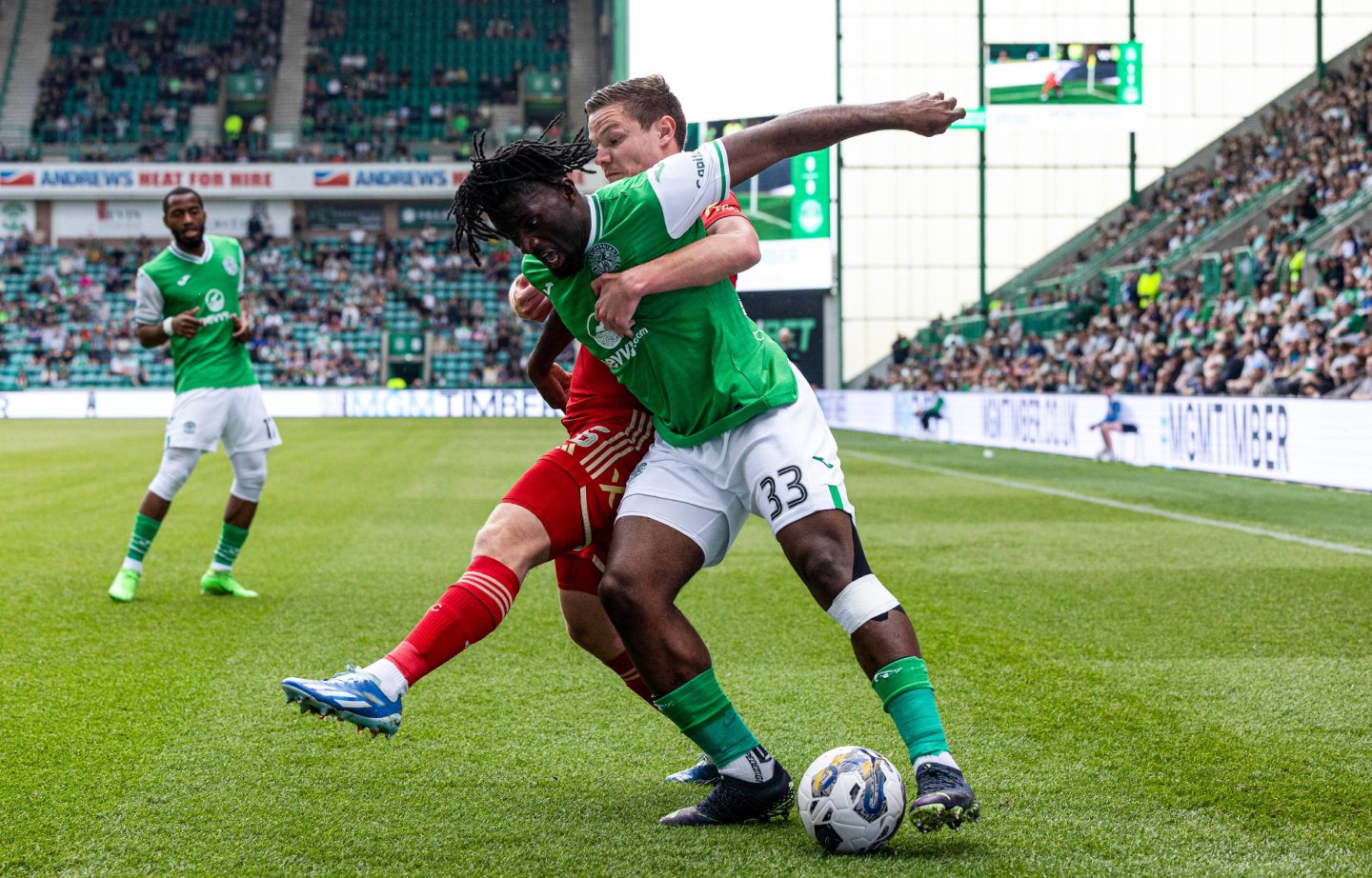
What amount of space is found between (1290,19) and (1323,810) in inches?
1481

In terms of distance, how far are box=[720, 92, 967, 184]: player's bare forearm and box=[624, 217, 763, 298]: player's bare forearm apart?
0.58 feet

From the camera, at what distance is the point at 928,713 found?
343cm

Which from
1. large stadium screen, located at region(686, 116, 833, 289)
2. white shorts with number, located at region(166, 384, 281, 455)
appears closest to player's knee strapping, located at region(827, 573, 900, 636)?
white shorts with number, located at region(166, 384, 281, 455)

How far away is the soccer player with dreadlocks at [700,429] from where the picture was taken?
3.46 m

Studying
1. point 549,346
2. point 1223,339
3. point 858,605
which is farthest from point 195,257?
point 1223,339

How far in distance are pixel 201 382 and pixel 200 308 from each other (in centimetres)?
41

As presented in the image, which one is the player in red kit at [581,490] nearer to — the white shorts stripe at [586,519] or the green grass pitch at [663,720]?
the white shorts stripe at [586,519]

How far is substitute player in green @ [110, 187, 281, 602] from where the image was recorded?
7.63 metres

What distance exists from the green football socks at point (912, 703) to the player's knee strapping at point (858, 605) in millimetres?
127

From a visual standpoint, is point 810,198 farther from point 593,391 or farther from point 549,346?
point 593,391

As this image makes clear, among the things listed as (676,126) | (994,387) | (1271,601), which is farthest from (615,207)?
(994,387)

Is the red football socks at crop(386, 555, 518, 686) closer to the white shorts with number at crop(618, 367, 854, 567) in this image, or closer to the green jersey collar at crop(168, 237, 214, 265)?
the white shorts with number at crop(618, 367, 854, 567)

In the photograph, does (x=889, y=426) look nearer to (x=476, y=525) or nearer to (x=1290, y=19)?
(x=1290, y=19)

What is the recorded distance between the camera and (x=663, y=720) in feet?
16.0
